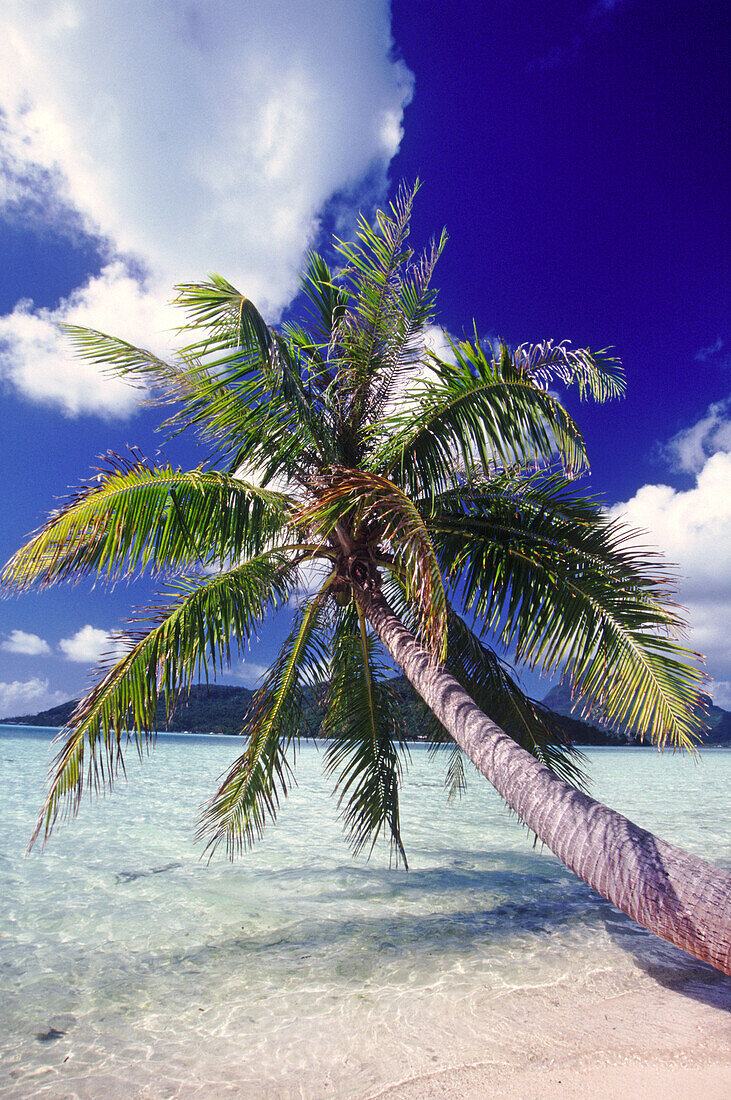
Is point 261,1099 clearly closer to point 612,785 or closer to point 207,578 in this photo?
point 207,578

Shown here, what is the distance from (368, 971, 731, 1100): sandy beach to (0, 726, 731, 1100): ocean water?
4.1 inches

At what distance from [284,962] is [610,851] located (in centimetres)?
349

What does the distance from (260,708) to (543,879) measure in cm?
487

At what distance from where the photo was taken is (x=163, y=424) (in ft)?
15.2

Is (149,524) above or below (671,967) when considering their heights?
above

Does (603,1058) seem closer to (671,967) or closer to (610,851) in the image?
(610,851)

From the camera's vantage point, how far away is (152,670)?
164 inches

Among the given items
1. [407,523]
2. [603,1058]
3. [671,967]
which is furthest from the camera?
[671,967]

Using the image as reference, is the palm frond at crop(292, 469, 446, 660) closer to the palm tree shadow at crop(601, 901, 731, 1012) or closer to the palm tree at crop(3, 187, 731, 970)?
the palm tree at crop(3, 187, 731, 970)

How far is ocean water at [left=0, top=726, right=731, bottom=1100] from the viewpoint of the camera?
3270mm

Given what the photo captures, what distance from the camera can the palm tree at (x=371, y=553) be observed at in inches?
158

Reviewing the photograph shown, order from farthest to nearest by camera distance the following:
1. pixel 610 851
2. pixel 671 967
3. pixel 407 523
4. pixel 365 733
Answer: pixel 365 733 → pixel 671 967 → pixel 407 523 → pixel 610 851

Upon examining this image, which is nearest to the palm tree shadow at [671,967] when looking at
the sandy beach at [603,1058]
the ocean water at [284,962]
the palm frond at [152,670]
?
the ocean water at [284,962]

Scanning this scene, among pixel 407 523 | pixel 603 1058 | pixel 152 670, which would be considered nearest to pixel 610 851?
pixel 603 1058
